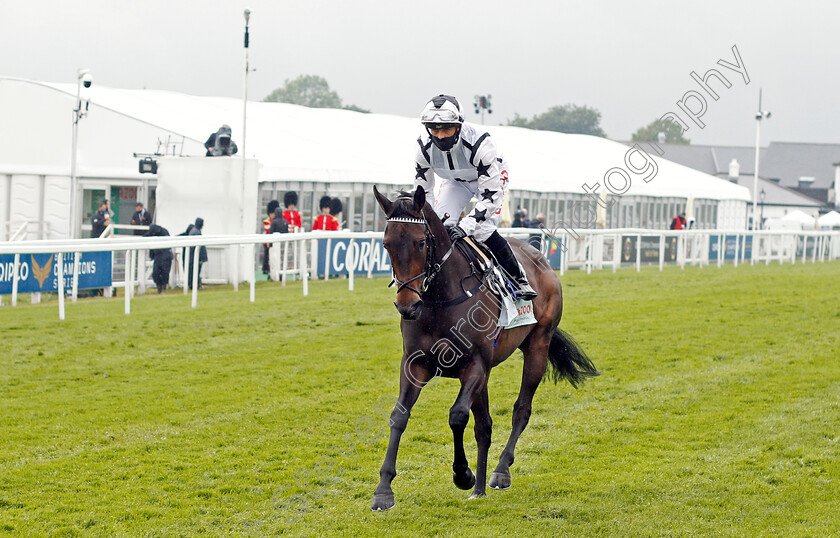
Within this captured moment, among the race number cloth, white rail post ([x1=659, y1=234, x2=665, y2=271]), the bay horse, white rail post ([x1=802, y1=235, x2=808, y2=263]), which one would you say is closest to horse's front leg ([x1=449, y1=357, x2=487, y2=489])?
the bay horse

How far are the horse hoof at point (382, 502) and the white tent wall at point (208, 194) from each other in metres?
12.5

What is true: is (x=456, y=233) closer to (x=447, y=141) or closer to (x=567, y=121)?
(x=447, y=141)

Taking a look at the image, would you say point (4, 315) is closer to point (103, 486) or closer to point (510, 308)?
point (103, 486)

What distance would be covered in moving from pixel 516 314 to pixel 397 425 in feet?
3.39

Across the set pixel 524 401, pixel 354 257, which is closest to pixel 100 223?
pixel 354 257

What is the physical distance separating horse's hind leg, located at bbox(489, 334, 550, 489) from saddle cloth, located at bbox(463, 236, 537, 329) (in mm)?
479

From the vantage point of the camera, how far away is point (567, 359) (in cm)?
616

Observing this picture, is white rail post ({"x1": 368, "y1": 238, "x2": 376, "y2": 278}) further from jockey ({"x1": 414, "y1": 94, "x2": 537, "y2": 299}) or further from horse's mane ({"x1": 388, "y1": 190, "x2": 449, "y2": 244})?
horse's mane ({"x1": 388, "y1": 190, "x2": 449, "y2": 244})

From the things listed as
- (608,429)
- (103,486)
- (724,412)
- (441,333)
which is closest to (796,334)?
(724,412)

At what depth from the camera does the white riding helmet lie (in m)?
4.80

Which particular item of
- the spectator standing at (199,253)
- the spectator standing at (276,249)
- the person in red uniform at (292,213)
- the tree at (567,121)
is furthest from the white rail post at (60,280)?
the tree at (567,121)

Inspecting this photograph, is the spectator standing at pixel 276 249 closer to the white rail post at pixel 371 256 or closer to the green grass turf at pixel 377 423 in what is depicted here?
the white rail post at pixel 371 256

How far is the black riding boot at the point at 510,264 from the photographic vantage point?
535cm

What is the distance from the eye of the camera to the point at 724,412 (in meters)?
7.00
